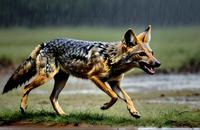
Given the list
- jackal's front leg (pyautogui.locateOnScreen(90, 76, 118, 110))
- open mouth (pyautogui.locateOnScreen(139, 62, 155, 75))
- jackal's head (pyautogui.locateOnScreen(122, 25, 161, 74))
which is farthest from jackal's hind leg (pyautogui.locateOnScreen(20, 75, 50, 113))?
open mouth (pyautogui.locateOnScreen(139, 62, 155, 75))

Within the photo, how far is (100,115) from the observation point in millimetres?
12195

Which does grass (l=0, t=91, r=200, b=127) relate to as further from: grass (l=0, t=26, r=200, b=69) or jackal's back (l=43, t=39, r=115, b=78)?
grass (l=0, t=26, r=200, b=69)

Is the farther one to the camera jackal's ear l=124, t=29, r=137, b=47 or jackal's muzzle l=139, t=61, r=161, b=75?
jackal's ear l=124, t=29, r=137, b=47

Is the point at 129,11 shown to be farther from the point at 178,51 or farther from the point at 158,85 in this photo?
the point at 158,85

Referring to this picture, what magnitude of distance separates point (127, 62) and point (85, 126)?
135 cm

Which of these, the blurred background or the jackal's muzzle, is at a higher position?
the blurred background

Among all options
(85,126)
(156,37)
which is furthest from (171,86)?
(156,37)

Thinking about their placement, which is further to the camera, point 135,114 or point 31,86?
point 31,86

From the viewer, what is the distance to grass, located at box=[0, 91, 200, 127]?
37.7ft

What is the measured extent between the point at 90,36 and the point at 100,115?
15950 millimetres

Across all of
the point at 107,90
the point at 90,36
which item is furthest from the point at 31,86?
the point at 90,36

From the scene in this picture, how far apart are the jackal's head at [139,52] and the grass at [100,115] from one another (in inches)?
35.0

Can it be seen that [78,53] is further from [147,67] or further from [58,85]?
[147,67]

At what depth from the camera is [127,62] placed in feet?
39.1
